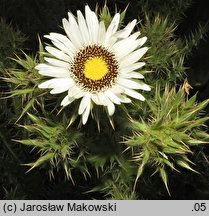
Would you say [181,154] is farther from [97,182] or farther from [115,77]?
[97,182]

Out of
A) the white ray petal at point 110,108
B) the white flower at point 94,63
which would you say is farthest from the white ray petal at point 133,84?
the white ray petal at point 110,108

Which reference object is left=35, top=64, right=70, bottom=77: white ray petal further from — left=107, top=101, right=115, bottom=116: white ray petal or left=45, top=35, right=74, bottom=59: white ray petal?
left=107, top=101, right=115, bottom=116: white ray petal

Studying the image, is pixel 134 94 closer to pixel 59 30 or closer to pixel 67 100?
pixel 67 100

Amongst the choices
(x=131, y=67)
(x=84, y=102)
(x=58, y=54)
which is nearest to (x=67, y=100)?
(x=84, y=102)

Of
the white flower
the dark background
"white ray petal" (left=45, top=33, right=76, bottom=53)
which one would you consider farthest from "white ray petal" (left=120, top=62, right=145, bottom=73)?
the dark background

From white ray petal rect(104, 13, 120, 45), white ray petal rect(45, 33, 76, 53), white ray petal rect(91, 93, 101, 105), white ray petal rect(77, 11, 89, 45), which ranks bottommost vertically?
white ray petal rect(91, 93, 101, 105)

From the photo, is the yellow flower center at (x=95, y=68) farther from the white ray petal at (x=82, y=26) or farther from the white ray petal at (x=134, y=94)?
the white ray petal at (x=134, y=94)

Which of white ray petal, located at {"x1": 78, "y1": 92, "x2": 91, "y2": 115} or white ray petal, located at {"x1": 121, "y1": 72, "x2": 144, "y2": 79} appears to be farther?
white ray petal, located at {"x1": 121, "y1": 72, "x2": 144, "y2": 79}
